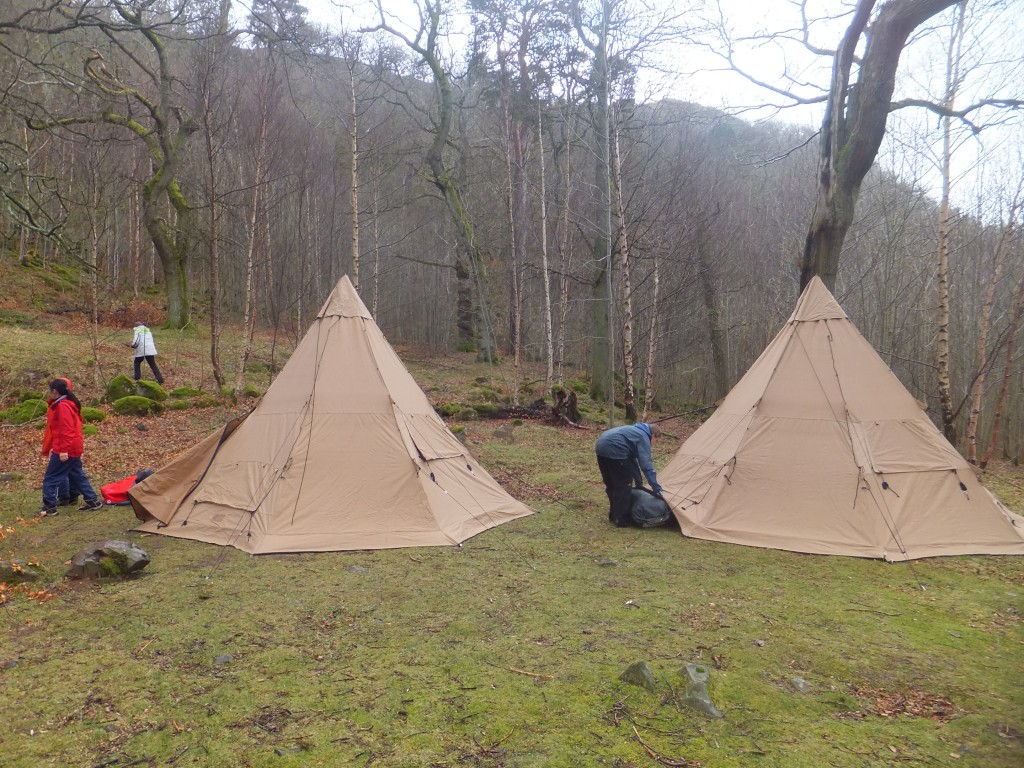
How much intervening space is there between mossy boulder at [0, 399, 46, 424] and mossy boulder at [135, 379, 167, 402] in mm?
1602

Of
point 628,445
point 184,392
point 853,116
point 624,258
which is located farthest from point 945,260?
point 184,392

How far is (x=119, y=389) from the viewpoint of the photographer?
12898 mm

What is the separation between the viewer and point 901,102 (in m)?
9.11

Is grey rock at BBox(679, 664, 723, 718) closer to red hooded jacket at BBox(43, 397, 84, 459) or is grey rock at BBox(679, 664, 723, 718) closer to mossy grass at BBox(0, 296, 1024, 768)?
mossy grass at BBox(0, 296, 1024, 768)

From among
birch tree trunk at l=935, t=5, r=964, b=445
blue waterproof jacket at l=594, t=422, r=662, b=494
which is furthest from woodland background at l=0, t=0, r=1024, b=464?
blue waterproof jacket at l=594, t=422, r=662, b=494

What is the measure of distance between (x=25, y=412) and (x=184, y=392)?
2731 millimetres

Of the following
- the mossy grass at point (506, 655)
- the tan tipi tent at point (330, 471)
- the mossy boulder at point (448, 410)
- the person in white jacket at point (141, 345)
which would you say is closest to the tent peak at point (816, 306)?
the mossy grass at point (506, 655)

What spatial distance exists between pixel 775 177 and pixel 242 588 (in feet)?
79.7

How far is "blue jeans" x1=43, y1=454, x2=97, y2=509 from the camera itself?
7500mm

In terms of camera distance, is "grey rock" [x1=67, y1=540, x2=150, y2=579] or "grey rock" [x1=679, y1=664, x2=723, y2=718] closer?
"grey rock" [x1=679, y1=664, x2=723, y2=718]

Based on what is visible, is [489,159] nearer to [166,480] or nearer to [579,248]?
[579,248]

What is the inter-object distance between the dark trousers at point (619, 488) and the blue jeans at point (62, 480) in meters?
6.06

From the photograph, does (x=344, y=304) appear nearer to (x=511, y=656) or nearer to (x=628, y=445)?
(x=628, y=445)

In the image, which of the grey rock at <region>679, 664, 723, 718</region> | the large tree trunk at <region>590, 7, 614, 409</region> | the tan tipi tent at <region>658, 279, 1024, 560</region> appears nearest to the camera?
→ the grey rock at <region>679, 664, 723, 718</region>
